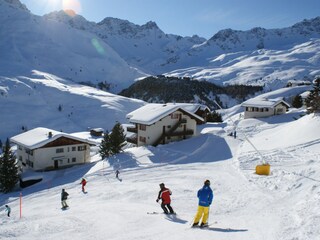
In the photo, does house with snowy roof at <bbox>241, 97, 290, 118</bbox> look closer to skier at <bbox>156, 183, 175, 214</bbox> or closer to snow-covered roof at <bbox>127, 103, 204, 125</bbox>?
snow-covered roof at <bbox>127, 103, 204, 125</bbox>

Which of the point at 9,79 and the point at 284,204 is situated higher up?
the point at 9,79

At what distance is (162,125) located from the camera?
1929 inches

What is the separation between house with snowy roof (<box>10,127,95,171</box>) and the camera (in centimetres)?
4591

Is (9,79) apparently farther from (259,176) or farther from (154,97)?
(259,176)

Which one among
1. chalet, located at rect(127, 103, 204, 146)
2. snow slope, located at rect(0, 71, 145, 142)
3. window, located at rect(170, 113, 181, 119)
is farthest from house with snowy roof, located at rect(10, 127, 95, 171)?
snow slope, located at rect(0, 71, 145, 142)

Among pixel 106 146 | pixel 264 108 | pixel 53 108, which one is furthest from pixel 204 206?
pixel 53 108

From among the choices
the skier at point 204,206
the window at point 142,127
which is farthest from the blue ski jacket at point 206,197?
the window at point 142,127

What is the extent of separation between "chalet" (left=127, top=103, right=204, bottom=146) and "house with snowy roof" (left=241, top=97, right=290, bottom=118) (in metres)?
23.5

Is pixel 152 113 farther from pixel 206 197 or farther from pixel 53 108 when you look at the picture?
pixel 53 108

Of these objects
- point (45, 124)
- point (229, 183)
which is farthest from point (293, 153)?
point (45, 124)

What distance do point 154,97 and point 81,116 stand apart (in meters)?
57.8

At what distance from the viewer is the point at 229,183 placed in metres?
21.5

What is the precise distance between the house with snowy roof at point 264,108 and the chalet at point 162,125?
23.5 meters

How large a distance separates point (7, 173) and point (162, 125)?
21808 mm
